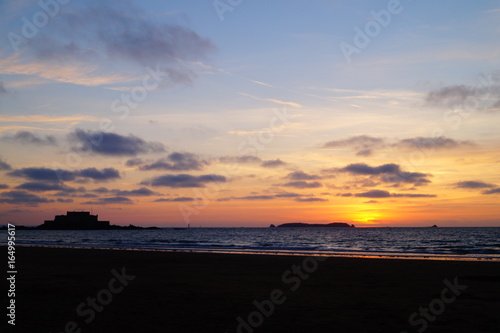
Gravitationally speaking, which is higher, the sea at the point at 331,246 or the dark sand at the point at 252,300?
the dark sand at the point at 252,300

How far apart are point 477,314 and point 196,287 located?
10.6 metres

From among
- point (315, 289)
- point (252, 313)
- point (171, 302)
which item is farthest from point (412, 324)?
point (171, 302)

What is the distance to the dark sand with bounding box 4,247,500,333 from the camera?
1134 centimetres

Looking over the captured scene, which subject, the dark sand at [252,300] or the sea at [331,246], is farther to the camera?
the sea at [331,246]

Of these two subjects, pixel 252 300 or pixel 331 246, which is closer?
pixel 252 300

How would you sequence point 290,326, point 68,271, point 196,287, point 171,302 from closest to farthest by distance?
1. point 290,326
2. point 171,302
3. point 196,287
4. point 68,271

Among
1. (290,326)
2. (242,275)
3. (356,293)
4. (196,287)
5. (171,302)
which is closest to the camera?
(290,326)

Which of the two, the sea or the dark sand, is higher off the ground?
the dark sand

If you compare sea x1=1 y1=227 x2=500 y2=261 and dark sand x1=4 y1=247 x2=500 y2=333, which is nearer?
dark sand x1=4 y1=247 x2=500 y2=333

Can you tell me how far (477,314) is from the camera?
1281 centimetres

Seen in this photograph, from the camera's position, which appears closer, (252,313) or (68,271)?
(252,313)

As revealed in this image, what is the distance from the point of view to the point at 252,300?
15.3 m

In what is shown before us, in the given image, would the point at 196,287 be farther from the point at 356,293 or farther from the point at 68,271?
the point at 68,271

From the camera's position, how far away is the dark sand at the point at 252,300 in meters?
11.3
